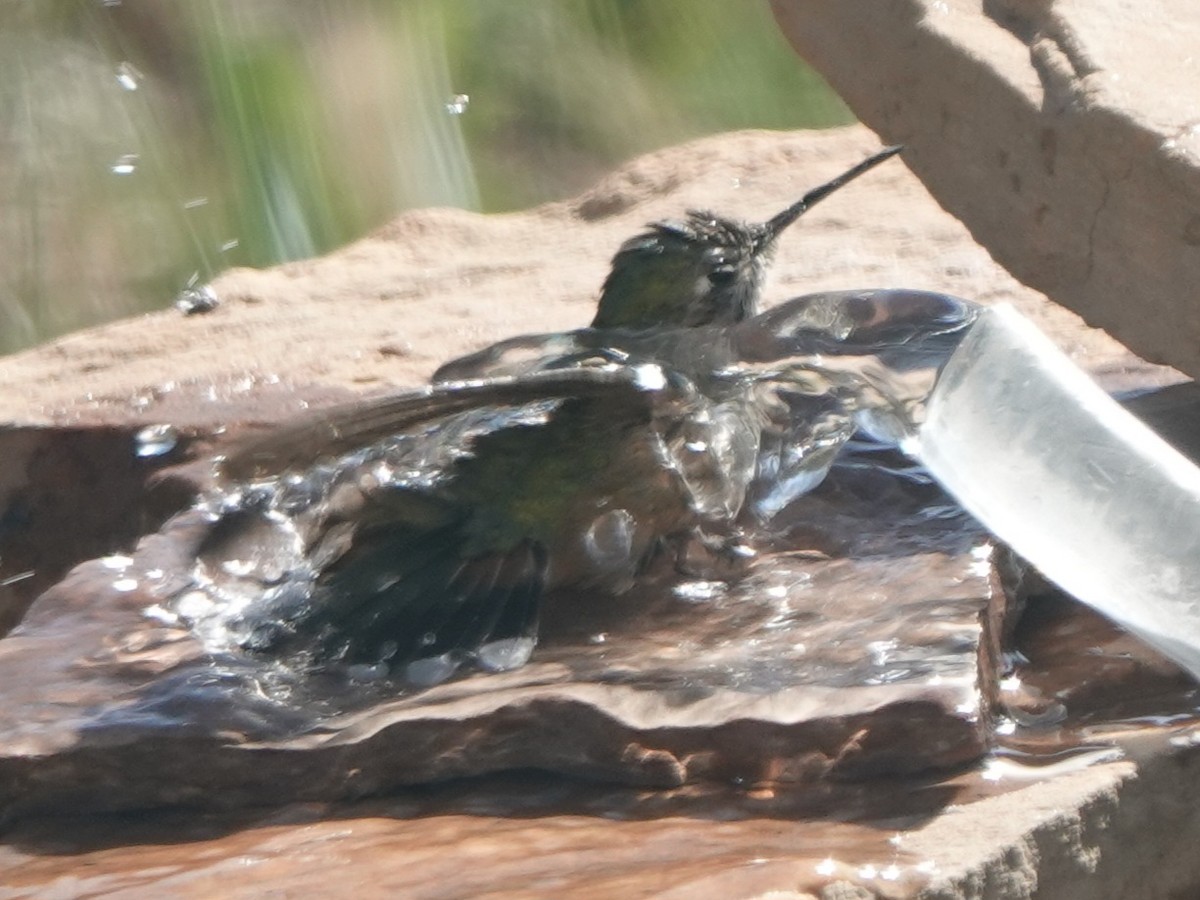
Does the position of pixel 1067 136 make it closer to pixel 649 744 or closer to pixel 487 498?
pixel 487 498

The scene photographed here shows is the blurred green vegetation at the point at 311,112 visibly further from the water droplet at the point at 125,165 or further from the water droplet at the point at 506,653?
the water droplet at the point at 506,653

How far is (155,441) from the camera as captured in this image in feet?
14.3

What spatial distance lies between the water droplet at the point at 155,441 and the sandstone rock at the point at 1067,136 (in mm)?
1688

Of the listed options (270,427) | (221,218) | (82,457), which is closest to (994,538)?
(270,427)

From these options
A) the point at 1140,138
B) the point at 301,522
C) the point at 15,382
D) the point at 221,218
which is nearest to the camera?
the point at 1140,138

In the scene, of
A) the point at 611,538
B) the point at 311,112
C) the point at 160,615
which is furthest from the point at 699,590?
the point at 311,112

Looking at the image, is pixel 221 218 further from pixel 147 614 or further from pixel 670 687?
pixel 670 687

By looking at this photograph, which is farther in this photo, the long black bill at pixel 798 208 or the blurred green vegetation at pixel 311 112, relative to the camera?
the blurred green vegetation at pixel 311 112

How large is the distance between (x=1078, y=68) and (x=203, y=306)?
308 centimetres

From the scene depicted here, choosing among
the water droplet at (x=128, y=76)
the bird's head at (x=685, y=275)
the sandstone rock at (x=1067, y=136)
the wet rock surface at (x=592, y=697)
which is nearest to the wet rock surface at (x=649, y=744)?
the wet rock surface at (x=592, y=697)

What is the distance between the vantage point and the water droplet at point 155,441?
435cm

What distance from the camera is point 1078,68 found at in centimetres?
331

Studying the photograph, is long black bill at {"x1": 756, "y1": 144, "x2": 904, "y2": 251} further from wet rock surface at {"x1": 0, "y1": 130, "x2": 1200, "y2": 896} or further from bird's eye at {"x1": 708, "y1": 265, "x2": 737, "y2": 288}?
wet rock surface at {"x1": 0, "y1": 130, "x2": 1200, "y2": 896}

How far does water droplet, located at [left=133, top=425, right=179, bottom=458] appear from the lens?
171 inches
